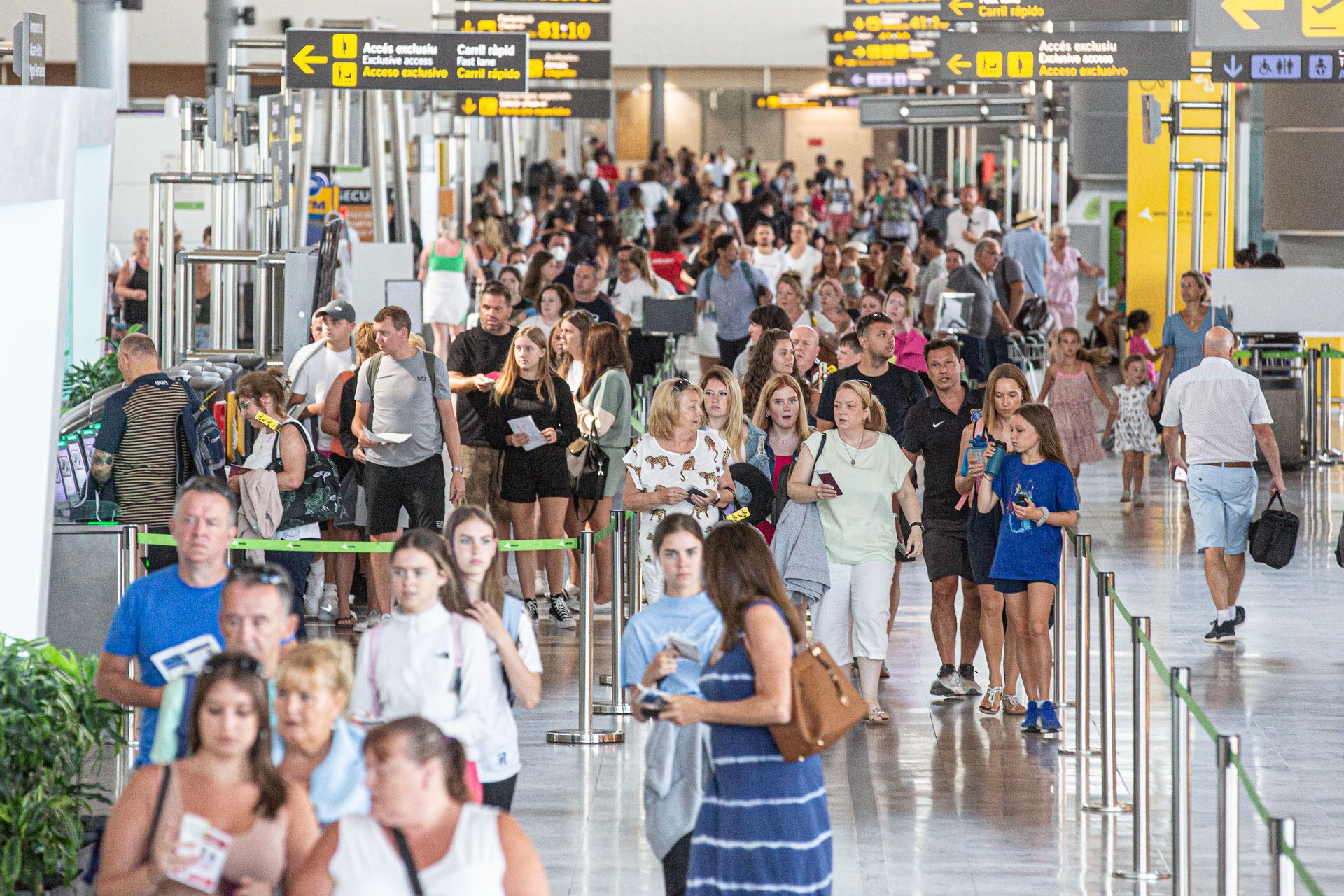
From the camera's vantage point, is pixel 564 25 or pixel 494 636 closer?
pixel 494 636

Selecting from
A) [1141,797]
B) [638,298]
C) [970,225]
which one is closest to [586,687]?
[1141,797]

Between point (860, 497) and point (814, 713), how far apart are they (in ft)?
11.6

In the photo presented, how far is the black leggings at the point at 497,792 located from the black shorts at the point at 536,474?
18.2 feet

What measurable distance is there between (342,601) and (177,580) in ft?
18.7

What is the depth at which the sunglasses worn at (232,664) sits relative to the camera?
13.7 feet

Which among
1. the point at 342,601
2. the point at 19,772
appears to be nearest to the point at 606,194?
the point at 342,601

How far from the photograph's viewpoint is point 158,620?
515 centimetres

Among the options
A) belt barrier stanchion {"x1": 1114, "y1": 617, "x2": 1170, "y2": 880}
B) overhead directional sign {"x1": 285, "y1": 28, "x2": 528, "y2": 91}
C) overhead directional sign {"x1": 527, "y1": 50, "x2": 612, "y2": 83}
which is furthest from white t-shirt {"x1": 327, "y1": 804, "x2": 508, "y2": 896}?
overhead directional sign {"x1": 527, "y1": 50, "x2": 612, "y2": 83}

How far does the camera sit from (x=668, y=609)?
5496 mm

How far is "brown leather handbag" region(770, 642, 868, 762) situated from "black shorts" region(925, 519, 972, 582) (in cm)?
420

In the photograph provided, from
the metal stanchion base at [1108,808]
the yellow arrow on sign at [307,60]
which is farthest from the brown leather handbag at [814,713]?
the yellow arrow on sign at [307,60]

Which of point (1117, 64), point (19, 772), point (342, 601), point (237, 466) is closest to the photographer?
point (19, 772)

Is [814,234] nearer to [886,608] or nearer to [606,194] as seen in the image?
[606,194]

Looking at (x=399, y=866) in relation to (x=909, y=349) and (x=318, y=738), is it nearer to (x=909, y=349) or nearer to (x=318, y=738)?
(x=318, y=738)
